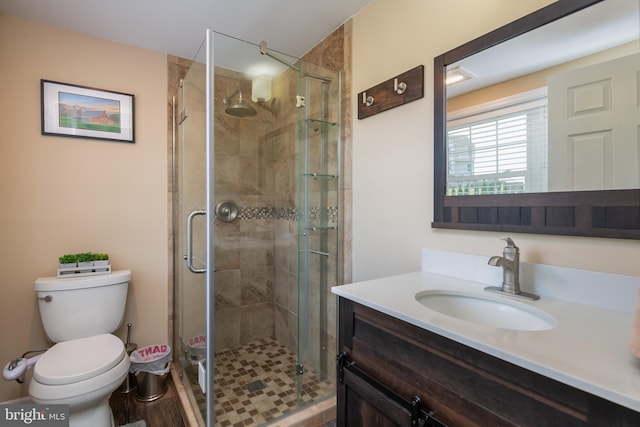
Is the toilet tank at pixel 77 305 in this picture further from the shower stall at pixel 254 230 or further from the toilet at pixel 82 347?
the shower stall at pixel 254 230

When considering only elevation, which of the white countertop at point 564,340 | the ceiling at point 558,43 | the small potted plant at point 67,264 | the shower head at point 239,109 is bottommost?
the small potted plant at point 67,264

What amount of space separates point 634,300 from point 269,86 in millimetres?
2032

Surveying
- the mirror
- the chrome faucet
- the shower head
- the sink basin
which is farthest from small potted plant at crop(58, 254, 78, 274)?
the chrome faucet

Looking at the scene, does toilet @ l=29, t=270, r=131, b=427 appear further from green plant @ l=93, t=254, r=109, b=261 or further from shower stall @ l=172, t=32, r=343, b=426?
shower stall @ l=172, t=32, r=343, b=426

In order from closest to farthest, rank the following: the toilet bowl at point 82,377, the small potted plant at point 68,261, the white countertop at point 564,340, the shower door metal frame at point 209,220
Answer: the white countertop at point 564,340
the toilet bowl at point 82,377
the shower door metal frame at point 209,220
the small potted plant at point 68,261

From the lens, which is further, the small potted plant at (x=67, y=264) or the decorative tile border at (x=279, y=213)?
the decorative tile border at (x=279, y=213)

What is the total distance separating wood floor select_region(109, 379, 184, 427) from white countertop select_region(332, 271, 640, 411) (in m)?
1.50

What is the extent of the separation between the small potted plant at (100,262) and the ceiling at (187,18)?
1.44m

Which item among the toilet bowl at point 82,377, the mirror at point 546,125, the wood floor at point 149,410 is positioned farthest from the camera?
the wood floor at point 149,410

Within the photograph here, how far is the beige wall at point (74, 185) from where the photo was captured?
1.76 meters

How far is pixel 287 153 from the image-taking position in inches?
83.7

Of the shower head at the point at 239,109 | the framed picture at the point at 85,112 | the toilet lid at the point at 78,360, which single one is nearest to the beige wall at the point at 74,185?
the framed picture at the point at 85,112

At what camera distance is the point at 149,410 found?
180 centimetres

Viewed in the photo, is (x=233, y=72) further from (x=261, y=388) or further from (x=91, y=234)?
(x=261, y=388)
